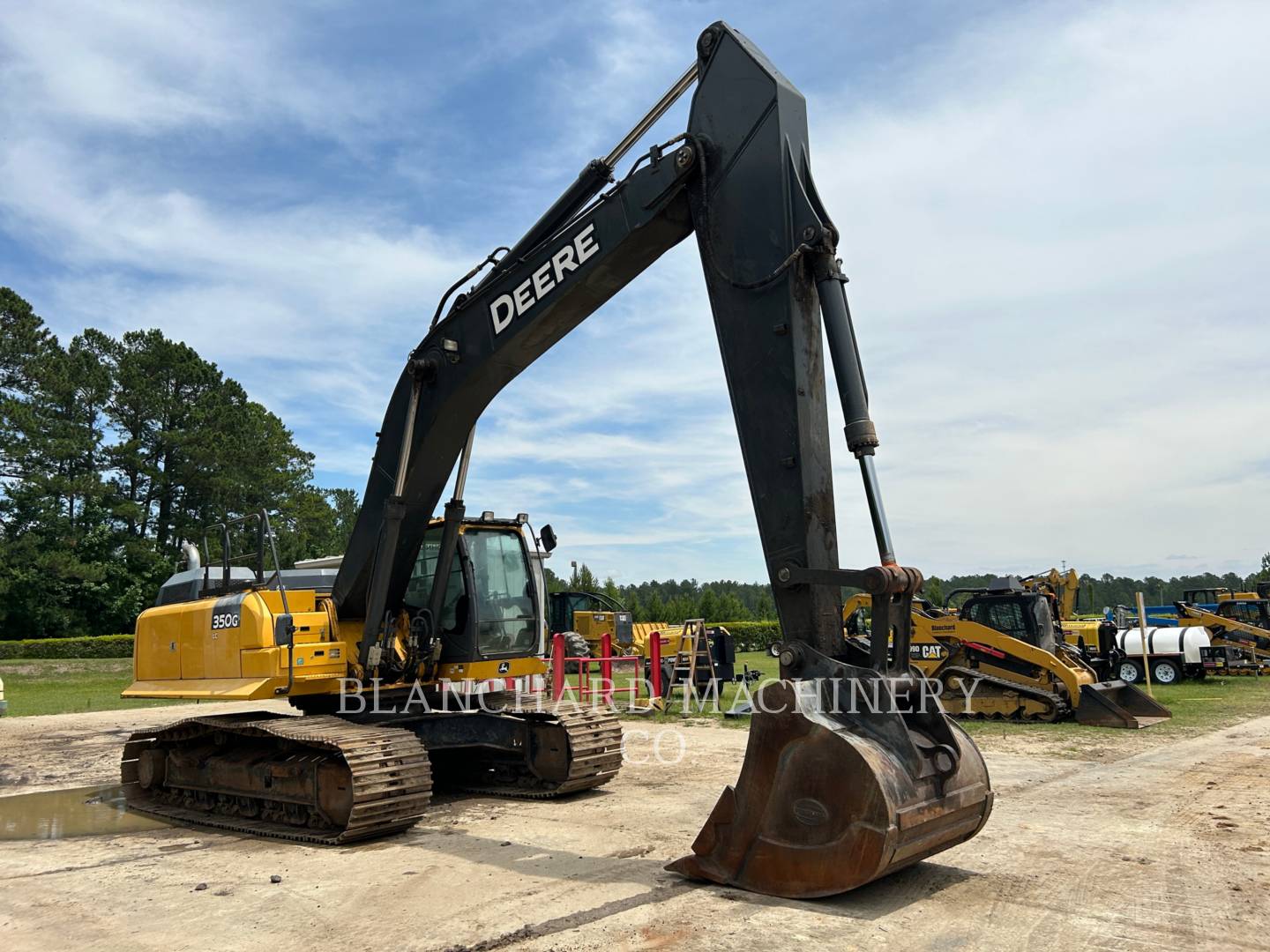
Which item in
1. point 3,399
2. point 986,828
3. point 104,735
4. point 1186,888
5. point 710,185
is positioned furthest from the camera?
point 3,399

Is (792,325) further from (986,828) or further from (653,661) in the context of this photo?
(653,661)

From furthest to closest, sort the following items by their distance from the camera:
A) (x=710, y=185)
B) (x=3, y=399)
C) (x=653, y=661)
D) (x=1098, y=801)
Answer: (x=3, y=399) < (x=653, y=661) < (x=1098, y=801) < (x=710, y=185)

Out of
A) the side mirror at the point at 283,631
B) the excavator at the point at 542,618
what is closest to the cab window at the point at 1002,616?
the excavator at the point at 542,618

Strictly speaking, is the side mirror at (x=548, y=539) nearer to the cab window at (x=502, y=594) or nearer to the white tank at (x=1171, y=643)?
the cab window at (x=502, y=594)

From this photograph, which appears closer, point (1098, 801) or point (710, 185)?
point (710, 185)

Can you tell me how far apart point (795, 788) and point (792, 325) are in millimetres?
2493

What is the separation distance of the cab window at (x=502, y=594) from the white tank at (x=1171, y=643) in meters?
17.2

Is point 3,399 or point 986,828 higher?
point 3,399

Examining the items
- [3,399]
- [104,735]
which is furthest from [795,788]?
[3,399]

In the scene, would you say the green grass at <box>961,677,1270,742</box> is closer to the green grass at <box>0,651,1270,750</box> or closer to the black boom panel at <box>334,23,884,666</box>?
the green grass at <box>0,651,1270,750</box>

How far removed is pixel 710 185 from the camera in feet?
19.9

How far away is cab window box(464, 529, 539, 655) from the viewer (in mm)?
8578

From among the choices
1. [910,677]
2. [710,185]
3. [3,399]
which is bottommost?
[910,677]

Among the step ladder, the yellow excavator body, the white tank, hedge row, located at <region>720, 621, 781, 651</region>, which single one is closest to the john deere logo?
the step ladder
